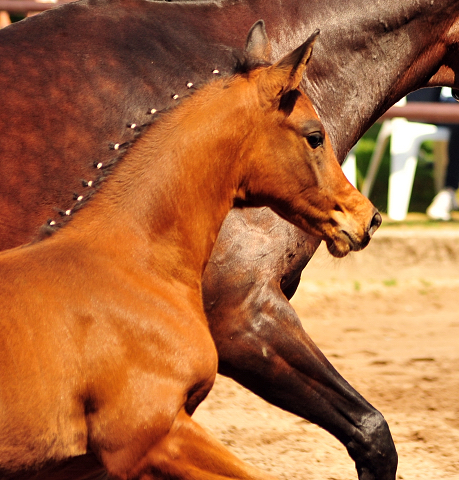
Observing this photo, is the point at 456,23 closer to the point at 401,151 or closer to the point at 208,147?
the point at 208,147

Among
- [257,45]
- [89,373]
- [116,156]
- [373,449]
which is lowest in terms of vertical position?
[373,449]

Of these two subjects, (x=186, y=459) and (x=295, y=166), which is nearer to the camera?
(x=186, y=459)

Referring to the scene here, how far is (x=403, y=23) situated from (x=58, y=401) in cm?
216

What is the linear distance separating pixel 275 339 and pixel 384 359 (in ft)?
8.68

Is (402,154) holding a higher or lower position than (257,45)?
lower

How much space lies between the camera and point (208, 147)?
276 cm

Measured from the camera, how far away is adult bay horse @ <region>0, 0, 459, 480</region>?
302cm

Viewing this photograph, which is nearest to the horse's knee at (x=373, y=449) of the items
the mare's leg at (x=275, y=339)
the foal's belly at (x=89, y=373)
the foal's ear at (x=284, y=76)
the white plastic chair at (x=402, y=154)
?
the mare's leg at (x=275, y=339)

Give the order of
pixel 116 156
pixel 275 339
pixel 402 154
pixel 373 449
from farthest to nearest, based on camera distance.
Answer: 1. pixel 402 154
2. pixel 373 449
3. pixel 275 339
4. pixel 116 156

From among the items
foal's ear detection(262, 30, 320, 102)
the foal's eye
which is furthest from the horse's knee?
foal's ear detection(262, 30, 320, 102)

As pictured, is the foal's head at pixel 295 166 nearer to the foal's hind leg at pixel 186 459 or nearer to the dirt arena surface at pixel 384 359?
the dirt arena surface at pixel 384 359

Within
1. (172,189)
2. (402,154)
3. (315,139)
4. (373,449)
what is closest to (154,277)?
(172,189)

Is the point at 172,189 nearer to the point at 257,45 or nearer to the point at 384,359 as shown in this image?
the point at 257,45

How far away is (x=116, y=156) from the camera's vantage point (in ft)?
9.31
